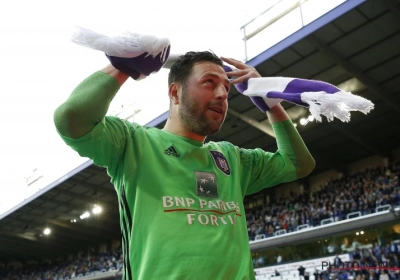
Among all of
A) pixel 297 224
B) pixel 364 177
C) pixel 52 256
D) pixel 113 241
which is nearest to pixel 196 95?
pixel 297 224

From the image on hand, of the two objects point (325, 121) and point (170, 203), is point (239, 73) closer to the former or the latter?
point (170, 203)

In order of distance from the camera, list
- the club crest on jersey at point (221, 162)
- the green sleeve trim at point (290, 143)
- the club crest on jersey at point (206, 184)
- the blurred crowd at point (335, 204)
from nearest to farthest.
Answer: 1. the club crest on jersey at point (206, 184)
2. the club crest on jersey at point (221, 162)
3. the green sleeve trim at point (290, 143)
4. the blurred crowd at point (335, 204)

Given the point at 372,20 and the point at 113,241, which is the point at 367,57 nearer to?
the point at 372,20

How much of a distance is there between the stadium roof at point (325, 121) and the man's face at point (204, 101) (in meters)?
11.3

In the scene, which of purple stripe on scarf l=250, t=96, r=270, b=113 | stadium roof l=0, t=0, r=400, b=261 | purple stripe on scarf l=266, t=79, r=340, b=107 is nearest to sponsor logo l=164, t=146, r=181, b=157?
purple stripe on scarf l=266, t=79, r=340, b=107

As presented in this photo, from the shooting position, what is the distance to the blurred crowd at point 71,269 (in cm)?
2967

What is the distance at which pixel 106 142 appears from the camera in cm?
154

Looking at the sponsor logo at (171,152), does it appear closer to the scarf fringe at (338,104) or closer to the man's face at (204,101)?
the man's face at (204,101)

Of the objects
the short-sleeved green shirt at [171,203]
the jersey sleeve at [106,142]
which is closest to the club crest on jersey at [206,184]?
the short-sleeved green shirt at [171,203]

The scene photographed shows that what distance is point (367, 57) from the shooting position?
13.8m

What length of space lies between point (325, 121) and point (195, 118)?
16.1m

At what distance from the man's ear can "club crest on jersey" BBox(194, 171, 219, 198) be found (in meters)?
0.36

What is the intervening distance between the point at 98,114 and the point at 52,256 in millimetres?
42253

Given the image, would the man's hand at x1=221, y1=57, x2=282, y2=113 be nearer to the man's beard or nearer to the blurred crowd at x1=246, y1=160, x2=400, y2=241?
the man's beard
